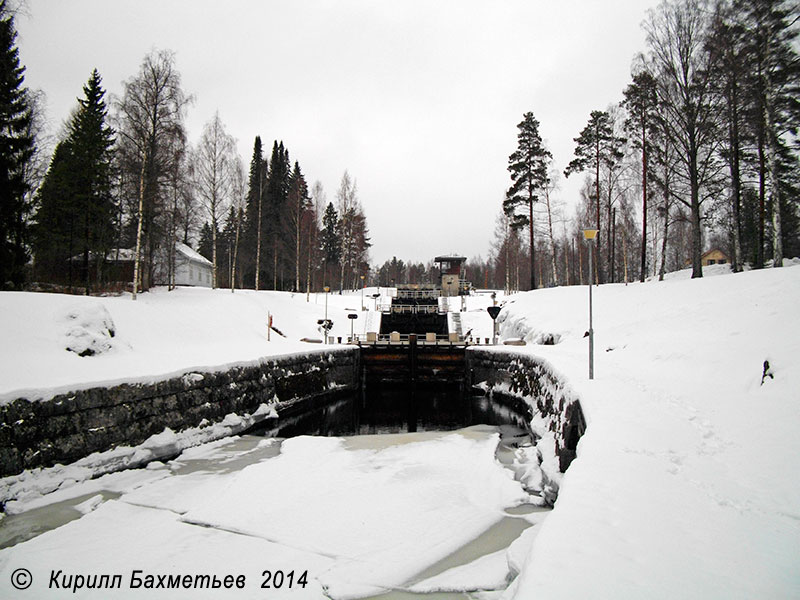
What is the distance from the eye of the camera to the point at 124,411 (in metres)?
7.23

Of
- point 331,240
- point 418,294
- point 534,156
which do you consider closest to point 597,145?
point 534,156

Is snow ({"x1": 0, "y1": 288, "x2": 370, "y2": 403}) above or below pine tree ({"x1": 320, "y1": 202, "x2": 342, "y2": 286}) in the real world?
A: below

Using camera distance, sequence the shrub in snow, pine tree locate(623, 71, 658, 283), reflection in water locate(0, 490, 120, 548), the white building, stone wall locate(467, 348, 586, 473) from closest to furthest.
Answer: reflection in water locate(0, 490, 120, 548), stone wall locate(467, 348, 586, 473), the shrub in snow, pine tree locate(623, 71, 658, 283), the white building

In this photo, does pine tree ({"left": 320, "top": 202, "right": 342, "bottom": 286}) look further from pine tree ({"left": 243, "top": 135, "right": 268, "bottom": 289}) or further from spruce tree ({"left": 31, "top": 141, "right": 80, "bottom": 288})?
spruce tree ({"left": 31, "top": 141, "right": 80, "bottom": 288})

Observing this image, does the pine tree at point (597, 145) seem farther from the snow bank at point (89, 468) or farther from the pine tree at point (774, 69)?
the snow bank at point (89, 468)

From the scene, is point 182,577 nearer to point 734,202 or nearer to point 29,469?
point 29,469

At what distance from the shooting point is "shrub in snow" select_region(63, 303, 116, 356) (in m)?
8.98

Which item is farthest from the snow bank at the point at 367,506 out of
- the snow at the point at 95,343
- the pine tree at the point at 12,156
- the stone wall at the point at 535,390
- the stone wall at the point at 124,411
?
the pine tree at the point at 12,156

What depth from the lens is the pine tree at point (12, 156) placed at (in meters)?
14.5

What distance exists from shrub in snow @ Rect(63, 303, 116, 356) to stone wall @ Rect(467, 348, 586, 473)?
996cm

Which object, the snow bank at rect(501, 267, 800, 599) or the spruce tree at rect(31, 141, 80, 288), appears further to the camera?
the spruce tree at rect(31, 141, 80, 288)

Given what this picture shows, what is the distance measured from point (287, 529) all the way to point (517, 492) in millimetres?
3350

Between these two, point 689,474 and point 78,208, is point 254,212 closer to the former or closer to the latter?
point 78,208

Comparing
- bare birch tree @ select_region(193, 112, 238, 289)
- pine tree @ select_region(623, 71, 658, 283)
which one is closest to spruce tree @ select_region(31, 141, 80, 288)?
bare birch tree @ select_region(193, 112, 238, 289)
